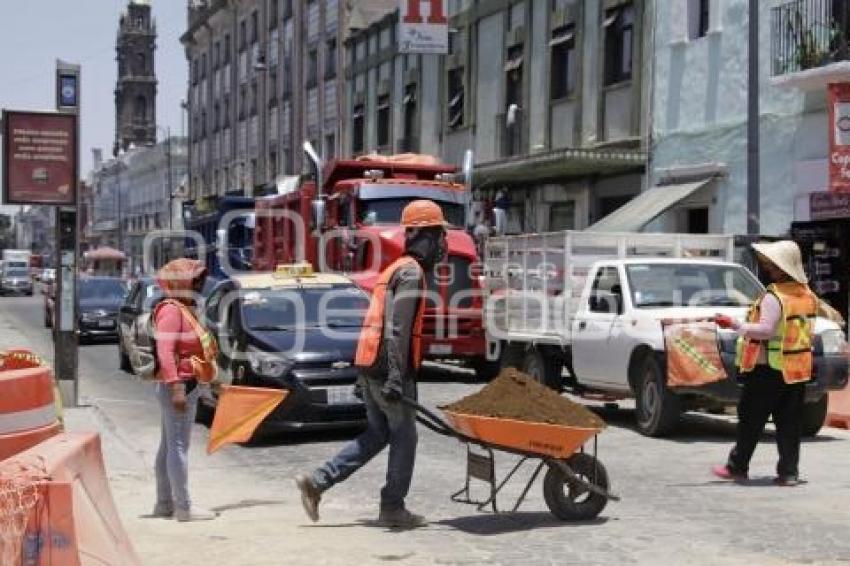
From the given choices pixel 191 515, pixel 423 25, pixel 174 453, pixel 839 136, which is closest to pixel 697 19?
pixel 839 136

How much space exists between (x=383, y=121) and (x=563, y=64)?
13.0 meters

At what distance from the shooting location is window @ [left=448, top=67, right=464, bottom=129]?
3322 cm

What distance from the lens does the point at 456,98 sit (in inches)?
1318

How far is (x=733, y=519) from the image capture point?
297 inches

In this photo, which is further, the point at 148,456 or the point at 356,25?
the point at 356,25

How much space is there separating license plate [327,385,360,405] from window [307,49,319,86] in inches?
1524

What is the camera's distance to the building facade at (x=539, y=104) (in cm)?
2506

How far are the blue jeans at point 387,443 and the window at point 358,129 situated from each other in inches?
1377

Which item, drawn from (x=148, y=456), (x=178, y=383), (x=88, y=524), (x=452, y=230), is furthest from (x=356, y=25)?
(x=88, y=524)

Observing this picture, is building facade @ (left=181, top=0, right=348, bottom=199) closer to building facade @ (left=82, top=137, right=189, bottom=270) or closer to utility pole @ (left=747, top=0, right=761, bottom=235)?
building facade @ (left=82, top=137, right=189, bottom=270)

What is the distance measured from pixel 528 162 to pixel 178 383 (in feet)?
61.3

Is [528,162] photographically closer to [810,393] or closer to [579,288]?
[579,288]

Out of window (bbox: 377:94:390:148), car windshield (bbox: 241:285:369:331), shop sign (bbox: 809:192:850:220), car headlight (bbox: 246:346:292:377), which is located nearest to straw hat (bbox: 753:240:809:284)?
car headlight (bbox: 246:346:292:377)

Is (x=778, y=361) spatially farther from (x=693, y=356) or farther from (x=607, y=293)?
(x=607, y=293)
